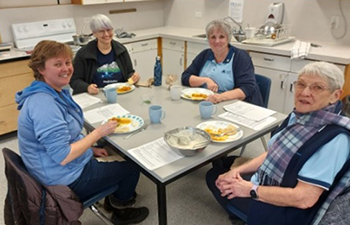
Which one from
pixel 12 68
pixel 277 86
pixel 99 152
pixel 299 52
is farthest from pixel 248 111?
pixel 12 68

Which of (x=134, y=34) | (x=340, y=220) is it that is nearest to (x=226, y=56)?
(x=340, y=220)

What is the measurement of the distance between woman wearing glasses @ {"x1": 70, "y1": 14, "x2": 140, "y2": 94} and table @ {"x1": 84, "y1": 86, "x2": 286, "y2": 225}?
0.26 meters

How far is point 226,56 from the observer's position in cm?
222

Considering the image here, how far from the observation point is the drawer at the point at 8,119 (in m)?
2.97

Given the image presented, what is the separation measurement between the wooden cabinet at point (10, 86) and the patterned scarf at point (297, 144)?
2.65 meters

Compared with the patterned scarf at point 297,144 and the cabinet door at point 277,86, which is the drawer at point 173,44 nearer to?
the cabinet door at point 277,86

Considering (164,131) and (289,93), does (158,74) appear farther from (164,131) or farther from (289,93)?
(289,93)

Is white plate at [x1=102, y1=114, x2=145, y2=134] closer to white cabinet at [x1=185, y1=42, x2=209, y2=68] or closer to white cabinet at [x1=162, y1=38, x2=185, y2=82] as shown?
white cabinet at [x1=185, y1=42, x2=209, y2=68]

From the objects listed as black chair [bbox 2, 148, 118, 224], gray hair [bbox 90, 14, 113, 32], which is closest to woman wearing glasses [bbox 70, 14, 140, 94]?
gray hair [bbox 90, 14, 113, 32]

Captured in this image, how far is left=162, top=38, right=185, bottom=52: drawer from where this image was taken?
4.02m

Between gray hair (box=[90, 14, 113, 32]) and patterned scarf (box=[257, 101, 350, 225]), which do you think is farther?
gray hair (box=[90, 14, 113, 32])

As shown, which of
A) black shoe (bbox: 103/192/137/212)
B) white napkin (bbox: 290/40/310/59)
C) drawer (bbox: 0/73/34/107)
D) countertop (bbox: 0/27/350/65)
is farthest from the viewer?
drawer (bbox: 0/73/34/107)

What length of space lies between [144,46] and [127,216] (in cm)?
279

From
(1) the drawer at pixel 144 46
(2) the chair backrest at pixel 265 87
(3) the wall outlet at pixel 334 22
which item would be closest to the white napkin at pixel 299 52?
(3) the wall outlet at pixel 334 22
